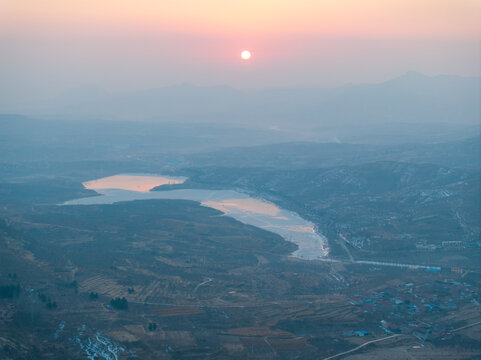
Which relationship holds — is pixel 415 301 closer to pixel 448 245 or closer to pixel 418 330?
pixel 418 330

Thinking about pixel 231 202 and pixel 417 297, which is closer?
pixel 417 297

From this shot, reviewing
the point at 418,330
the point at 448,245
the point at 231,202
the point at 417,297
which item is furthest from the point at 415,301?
the point at 231,202

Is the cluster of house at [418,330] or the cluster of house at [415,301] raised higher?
the cluster of house at [415,301]

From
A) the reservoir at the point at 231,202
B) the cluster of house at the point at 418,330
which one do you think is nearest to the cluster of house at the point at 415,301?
the cluster of house at the point at 418,330

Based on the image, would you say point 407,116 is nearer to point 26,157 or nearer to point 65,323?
point 26,157

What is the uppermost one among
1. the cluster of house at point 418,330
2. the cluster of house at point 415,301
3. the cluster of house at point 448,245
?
the cluster of house at point 448,245

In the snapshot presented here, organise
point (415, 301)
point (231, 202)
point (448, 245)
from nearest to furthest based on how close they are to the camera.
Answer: point (415, 301)
point (448, 245)
point (231, 202)

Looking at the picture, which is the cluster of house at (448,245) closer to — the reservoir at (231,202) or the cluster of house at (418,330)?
the reservoir at (231,202)

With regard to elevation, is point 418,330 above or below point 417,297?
below
